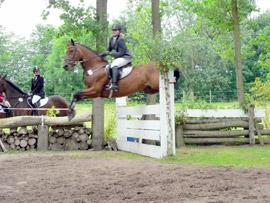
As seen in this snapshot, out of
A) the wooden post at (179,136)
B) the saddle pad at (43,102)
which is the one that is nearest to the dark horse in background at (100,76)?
the wooden post at (179,136)

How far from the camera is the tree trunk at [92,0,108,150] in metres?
13.3

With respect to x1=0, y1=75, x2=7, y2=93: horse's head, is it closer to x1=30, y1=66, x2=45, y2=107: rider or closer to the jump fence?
x1=30, y1=66, x2=45, y2=107: rider

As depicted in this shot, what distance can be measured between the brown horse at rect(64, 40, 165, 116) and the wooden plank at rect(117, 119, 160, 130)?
79 centimetres

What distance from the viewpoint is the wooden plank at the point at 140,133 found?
11.4 m

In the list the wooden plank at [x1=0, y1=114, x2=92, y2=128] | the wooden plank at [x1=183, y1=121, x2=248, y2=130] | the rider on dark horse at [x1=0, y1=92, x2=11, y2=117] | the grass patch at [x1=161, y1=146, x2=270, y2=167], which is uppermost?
the rider on dark horse at [x1=0, y1=92, x2=11, y2=117]

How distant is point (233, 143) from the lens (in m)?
13.9

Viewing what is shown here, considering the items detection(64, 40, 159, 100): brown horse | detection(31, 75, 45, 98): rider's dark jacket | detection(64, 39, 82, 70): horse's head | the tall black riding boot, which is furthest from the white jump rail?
detection(31, 75, 45, 98): rider's dark jacket

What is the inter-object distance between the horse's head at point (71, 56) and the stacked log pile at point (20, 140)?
2.80m

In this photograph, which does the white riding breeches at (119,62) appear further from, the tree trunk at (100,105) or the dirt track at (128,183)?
the dirt track at (128,183)

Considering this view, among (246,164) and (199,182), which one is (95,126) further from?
(199,182)

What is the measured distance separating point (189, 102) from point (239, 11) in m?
4.09

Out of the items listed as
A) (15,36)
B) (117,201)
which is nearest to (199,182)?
(117,201)

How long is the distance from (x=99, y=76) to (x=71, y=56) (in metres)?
0.79

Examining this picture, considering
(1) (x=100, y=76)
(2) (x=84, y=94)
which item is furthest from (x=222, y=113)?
(2) (x=84, y=94)
